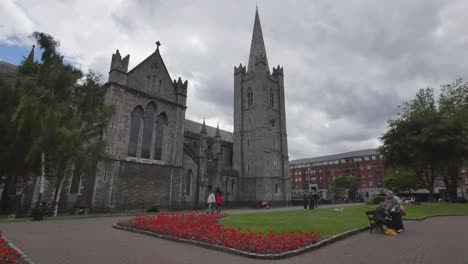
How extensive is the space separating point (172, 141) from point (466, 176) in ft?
266

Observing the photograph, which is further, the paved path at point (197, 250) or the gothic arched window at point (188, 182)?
the gothic arched window at point (188, 182)

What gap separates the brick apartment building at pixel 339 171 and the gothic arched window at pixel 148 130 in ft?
209

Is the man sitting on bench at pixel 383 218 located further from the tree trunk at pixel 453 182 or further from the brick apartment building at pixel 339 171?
the brick apartment building at pixel 339 171

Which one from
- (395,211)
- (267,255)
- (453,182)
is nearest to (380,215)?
(395,211)

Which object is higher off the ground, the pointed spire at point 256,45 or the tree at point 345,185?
the pointed spire at point 256,45

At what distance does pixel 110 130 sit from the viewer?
27656 mm

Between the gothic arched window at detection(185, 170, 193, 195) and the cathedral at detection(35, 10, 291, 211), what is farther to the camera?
the gothic arched window at detection(185, 170, 193, 195)

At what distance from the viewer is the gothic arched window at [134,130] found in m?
29.6

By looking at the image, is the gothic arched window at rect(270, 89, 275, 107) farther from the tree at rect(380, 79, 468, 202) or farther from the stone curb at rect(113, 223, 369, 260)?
the stone curb at rect(113, 223, 369, 260)

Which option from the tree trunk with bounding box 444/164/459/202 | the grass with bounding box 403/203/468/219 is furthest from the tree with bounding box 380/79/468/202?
the grass with bounding box 403/203/468/219

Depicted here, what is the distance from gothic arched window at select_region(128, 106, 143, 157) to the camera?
2959cm

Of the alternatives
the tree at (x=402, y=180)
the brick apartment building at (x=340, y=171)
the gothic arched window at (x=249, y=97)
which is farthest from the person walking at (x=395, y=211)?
the brick apartment building at (x=340, y=171)

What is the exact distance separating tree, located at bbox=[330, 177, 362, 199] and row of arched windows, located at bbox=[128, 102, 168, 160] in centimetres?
6089

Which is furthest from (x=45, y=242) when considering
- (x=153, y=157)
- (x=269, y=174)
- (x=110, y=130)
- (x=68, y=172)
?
(x=269, y=174)
